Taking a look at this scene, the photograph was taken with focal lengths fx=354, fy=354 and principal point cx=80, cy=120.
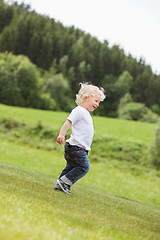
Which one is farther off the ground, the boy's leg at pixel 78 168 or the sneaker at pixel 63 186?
the boy's leg at pixel 78 168

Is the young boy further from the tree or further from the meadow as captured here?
the tree

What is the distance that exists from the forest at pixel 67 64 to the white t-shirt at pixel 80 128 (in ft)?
257

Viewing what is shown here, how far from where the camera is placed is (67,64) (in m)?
112

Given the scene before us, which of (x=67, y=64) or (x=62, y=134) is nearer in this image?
(x=62, y=134)

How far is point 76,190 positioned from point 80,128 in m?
1.74

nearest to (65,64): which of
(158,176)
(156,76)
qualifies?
(156,76)

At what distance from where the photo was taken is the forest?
87.4 metres

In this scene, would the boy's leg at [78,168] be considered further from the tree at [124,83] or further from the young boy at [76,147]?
the tree at [124,83]

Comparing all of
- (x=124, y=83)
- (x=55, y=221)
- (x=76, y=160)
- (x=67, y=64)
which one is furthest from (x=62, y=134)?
(x=67, y=64)

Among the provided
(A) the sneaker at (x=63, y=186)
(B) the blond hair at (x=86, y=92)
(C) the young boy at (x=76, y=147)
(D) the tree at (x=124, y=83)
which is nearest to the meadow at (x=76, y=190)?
(A) the sneaker at (x=63, y=186)

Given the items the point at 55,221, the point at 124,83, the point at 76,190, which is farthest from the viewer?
the point at 124,83

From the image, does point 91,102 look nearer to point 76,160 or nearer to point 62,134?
point 62,134

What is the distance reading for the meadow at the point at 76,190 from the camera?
3.34 meters

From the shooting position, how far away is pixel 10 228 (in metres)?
2.75
